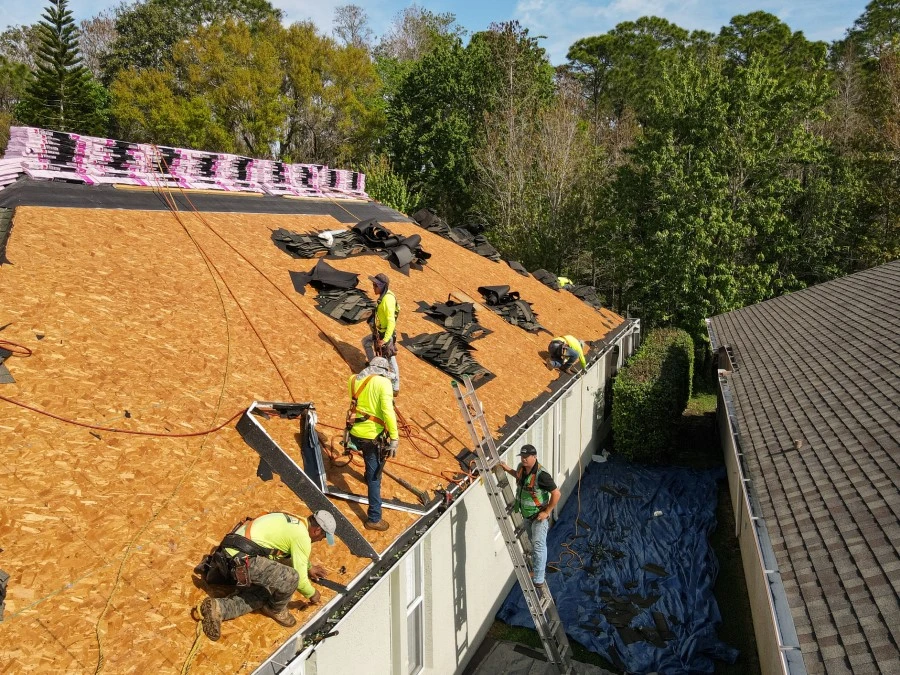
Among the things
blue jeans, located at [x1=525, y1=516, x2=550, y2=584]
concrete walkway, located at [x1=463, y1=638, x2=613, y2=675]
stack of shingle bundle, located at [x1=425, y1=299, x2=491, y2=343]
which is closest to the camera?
blue jeans, located at [x1=525, y1=516, x2=550, y2=584]

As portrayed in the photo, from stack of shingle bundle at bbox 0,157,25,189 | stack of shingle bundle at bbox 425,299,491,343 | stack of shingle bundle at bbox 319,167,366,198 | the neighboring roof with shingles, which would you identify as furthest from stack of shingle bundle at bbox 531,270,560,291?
stack of shingle bundle at bbox 0,157,25,189

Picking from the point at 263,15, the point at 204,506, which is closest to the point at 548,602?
the point at 204,506

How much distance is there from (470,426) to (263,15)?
2330 inches

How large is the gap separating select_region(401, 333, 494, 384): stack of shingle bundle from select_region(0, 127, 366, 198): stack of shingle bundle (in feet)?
23.7

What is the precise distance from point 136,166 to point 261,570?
11382mm

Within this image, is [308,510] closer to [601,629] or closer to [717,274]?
[601,629]

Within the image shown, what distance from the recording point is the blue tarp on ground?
898 centimetres

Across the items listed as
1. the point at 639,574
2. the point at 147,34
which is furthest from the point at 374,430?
the point at 147,34

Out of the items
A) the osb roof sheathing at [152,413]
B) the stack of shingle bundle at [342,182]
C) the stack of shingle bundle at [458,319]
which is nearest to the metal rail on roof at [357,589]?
the osb roof sheathing at [152,413]

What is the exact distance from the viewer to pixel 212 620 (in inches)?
174

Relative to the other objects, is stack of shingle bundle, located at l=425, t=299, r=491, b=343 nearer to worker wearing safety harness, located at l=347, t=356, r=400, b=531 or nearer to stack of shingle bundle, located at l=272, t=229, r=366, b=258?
stack of shingle bundle, located at l=272, t=229, r=366, b=258

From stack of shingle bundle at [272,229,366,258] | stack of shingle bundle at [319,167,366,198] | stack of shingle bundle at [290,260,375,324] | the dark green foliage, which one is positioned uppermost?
the dark green foliage

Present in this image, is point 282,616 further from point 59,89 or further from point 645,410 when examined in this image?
point 59,89

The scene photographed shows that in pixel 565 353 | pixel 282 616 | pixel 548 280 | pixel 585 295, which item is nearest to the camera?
pixel 282 616
